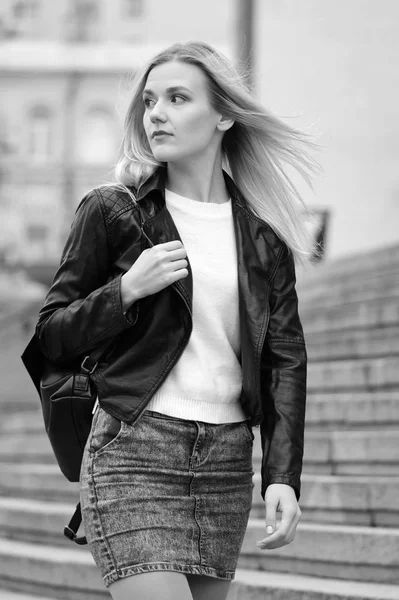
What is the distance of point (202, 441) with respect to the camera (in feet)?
7.97

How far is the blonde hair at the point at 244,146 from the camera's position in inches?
104

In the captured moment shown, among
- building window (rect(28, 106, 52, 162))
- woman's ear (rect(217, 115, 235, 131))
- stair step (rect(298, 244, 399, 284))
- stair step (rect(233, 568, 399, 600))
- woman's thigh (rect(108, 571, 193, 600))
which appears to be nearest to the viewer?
woman's thigh (rect(108, 571, 193, 600))

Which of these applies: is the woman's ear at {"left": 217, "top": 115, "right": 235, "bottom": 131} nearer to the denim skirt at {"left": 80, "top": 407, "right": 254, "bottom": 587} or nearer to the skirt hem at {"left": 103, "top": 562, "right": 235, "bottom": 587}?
the denim skirt at {"left": 80, "top": 407, "right": 254, "bottom": 587}

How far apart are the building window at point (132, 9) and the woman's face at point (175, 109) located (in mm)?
41030

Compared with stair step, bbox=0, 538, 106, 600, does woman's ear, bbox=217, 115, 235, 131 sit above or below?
above

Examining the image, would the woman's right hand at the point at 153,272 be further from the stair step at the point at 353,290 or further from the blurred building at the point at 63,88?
the blurred building at the point at 63,88

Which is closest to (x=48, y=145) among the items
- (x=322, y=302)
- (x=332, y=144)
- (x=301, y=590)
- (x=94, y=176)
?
(x=94, y=176)

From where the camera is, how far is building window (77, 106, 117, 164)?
39.9 metres

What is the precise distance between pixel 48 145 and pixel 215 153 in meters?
38.6

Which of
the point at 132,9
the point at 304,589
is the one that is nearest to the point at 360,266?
the point at 304,589

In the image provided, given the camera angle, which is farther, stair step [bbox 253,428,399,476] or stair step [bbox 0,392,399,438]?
stair step [bbox 0,392,399,438]

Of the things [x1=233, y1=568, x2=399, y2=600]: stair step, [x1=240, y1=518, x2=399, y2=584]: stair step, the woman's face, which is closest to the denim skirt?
the woman's face

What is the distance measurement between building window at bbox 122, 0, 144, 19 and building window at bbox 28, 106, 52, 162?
5510mm

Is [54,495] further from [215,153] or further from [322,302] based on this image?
[215,153]
